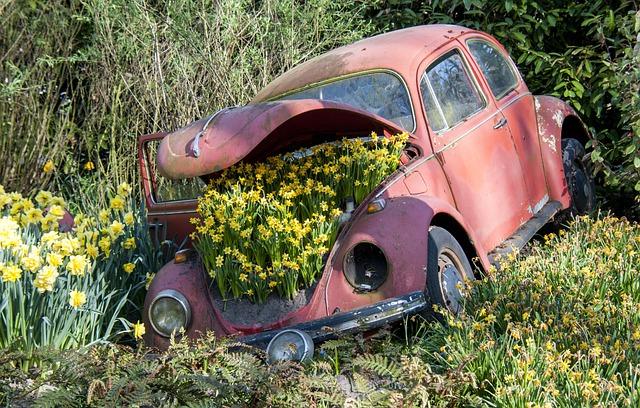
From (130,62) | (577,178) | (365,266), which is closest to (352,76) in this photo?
(365,266)

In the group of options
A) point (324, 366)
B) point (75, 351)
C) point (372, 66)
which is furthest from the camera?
point (372, 66)

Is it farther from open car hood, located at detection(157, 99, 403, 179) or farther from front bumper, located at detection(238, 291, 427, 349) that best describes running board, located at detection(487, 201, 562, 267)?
front bumper, located at detection(238, 291, 427, 349)

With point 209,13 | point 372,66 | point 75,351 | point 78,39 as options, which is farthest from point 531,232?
point 78,39

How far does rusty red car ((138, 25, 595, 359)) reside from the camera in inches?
173

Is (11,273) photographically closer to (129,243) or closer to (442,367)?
(129,243)

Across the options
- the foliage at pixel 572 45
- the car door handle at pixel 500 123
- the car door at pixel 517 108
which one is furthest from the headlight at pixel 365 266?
the foliage at pixel 572 45

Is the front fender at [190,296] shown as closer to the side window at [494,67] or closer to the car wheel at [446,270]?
the car wheel at [446,270]

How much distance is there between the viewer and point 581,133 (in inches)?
289

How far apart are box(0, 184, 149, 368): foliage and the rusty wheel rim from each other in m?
1.63

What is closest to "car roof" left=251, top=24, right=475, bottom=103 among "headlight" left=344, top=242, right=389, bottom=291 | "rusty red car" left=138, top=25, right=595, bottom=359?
"rusty red car" left=138, top=25, right=595, bottom=359

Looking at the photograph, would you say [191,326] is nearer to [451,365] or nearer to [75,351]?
[75,351]

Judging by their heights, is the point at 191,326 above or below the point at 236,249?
below

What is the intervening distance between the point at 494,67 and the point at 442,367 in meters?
3.53

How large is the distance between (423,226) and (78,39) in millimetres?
5762
